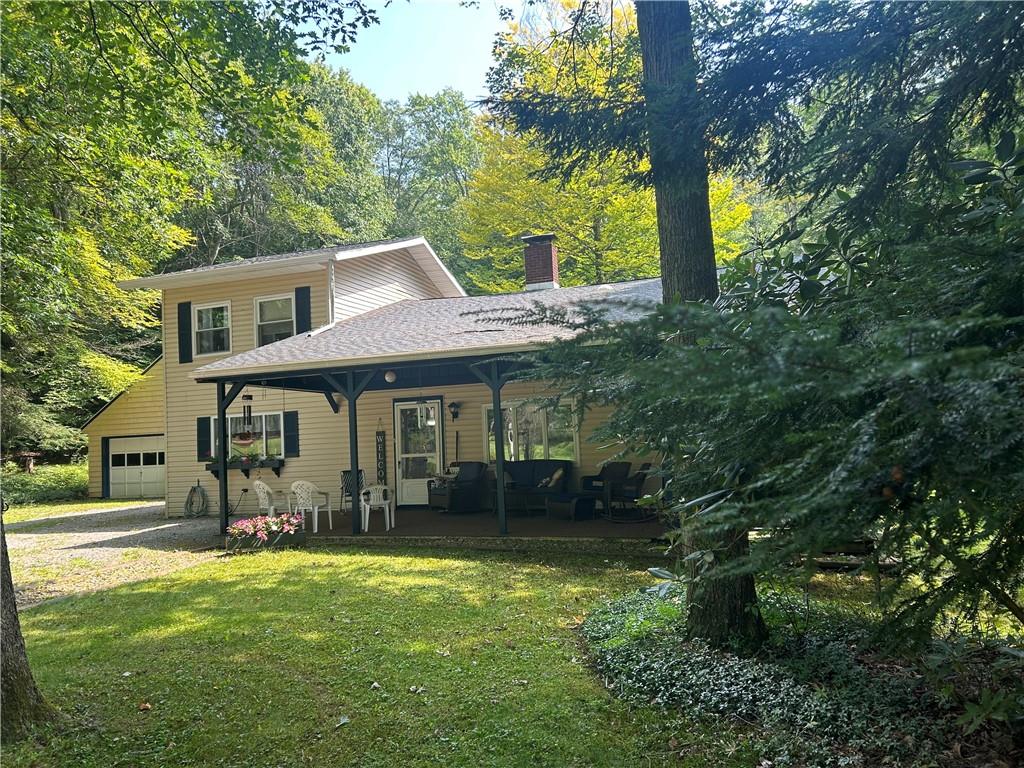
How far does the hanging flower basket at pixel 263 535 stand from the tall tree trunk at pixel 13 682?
19.6 ft

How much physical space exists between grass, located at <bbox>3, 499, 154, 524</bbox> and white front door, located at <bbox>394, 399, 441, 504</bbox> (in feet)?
29.0

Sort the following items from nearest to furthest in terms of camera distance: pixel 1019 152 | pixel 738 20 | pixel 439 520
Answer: pixel 1019 152, pixel 738 20, pixel 439 520

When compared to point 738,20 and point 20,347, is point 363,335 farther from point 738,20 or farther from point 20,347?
point 20,347

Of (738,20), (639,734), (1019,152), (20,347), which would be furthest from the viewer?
(20,347)

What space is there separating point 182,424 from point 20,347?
6.84 metres

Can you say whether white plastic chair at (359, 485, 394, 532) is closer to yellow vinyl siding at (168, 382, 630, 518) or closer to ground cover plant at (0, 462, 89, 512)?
yellow vinyl siding at (168, 382, 630, 518)

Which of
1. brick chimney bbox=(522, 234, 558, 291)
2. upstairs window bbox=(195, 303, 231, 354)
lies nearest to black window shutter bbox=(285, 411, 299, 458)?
upstairs window bbox=(195, 303, 231, 354)

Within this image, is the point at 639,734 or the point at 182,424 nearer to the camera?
the point at 639,734

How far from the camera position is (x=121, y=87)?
19.7 feet

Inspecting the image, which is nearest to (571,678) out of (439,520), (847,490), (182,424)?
(847,490)

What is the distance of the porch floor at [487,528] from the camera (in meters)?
8.88

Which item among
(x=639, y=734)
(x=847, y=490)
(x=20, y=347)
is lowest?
(x=639, y=734)

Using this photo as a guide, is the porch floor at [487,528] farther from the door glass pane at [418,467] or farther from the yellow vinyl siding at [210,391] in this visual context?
the yellow vinyl siding at [210,391]

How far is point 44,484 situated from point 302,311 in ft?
40.3
